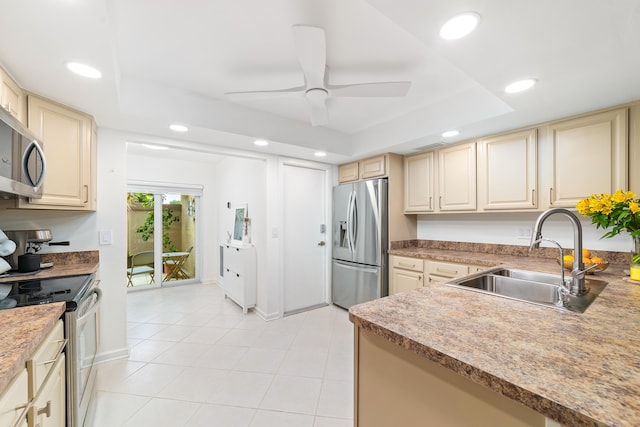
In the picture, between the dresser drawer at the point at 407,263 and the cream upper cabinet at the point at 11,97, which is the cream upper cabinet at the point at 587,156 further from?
the cream upper cabinet at the point at 11,97

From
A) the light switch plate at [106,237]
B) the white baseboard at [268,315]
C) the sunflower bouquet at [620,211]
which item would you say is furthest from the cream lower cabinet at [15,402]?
the sunflower bouquet at [620,211]

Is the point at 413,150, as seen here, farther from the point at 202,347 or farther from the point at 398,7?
the point at 202,347

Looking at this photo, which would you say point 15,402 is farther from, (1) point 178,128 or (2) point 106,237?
(1) point 178,128

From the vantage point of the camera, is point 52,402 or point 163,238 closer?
point 52,402

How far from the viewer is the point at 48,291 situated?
1435 millimetres

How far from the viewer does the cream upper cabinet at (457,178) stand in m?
2.77

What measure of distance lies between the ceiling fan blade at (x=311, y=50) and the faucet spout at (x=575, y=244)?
4.37 feet

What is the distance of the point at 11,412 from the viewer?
2.52 feet

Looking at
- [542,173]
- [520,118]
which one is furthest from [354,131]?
[542,173]

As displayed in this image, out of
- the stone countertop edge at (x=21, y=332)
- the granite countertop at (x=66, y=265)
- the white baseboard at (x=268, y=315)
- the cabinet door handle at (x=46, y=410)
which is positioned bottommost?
the white baseboard at (x=268, y=315)

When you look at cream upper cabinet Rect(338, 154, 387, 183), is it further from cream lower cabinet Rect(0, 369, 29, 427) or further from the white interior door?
cream lower cabinet Rect(0, 369, 29, 427)

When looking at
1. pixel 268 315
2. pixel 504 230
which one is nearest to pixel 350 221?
pixel 268 315

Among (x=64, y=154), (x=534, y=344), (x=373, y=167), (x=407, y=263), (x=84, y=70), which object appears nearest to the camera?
(x=534, y=344)

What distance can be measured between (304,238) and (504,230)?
2.36 metres
